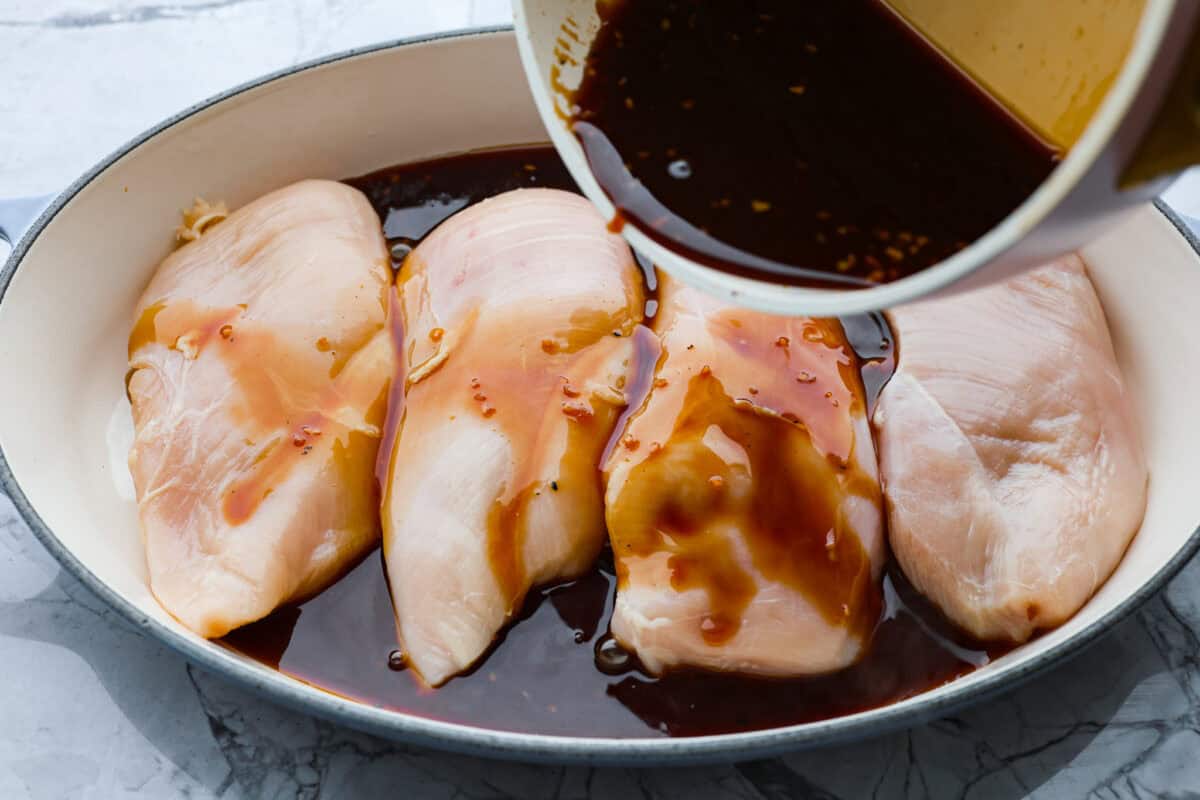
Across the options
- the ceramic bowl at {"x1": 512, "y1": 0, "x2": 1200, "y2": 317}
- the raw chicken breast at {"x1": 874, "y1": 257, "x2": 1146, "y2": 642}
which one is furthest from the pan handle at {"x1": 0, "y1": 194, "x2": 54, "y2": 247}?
the raw chicken breast at {"x1": 874, "y1": 257, "x2": 1146, "y2": 642}

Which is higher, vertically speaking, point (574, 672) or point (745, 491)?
point (745, 491)

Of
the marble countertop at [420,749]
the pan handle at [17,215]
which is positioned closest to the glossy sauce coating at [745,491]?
the marble countertop at [420,749]

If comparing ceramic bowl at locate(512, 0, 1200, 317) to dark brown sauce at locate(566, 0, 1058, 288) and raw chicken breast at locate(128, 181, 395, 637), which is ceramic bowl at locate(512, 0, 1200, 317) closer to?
dark brown sauce at locate(566, 0, 1058, 288)

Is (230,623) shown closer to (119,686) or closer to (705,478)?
(119,686)

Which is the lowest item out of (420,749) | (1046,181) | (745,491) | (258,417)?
(420,749)

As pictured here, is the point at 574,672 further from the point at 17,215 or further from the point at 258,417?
the point at 17,215

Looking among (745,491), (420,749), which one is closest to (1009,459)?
(745,491)
